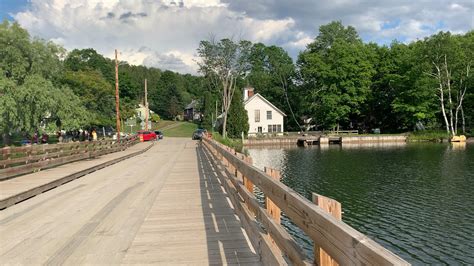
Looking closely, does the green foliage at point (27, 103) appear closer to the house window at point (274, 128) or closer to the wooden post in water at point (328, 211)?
the wooden post in water at point (328, 211)

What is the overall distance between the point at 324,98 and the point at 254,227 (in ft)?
217

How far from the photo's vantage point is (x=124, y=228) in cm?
693

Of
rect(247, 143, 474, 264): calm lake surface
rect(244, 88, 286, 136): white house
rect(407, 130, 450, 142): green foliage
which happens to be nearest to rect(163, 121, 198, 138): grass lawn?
rect(244, 88, 286, 136): white house

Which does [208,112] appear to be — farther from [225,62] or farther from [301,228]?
[301,228]

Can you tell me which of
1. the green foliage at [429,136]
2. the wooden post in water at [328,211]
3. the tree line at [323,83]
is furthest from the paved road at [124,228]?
the green foliage at [429,136]

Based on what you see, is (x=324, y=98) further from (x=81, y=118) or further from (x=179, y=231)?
(x=179, y=231)

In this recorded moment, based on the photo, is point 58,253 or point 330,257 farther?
point 58,253

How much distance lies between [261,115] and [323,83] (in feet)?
38.8

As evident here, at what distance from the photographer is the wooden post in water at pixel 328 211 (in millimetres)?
2785

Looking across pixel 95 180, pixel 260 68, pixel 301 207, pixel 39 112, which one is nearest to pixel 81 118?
pixel 39 112

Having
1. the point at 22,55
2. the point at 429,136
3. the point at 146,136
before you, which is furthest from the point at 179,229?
the point at 429,136

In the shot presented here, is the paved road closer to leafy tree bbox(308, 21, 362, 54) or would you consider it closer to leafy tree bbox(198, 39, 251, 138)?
leafy tree bbox(198, 39, 251, 138)

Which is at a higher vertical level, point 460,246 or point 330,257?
point 330,257

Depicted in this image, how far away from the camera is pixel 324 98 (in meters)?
69.4
